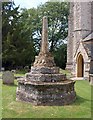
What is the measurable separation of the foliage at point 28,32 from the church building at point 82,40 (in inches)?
231

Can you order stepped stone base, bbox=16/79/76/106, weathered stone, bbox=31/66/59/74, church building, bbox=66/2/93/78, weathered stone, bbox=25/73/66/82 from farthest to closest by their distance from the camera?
church building, bbox=66/2/93/78, weathered stone, bbox=31/66/59/74, weathered stone, bbox=25/73/66/82, stepped stone base, bbox=16/79/76/106

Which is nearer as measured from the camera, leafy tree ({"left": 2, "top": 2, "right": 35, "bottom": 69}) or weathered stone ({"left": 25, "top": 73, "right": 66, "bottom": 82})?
weathered stone ({"left": 25, "top": 73, "right": 66, "bottom": 82})

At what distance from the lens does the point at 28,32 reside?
32.4 meters

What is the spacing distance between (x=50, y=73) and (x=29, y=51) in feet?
58.1

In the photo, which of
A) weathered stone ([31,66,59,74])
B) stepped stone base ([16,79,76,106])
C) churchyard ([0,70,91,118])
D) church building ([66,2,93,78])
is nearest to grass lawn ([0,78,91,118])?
churchyard ([0,70,91,118])

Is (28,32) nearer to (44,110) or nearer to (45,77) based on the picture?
(45,77)

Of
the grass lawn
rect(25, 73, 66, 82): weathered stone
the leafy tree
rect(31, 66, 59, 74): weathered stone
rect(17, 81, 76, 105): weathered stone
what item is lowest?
the grass lawn

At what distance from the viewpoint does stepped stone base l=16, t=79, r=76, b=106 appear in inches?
446

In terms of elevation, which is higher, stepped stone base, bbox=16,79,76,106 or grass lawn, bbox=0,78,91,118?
stepped stone base, bbox=16,79,76,106

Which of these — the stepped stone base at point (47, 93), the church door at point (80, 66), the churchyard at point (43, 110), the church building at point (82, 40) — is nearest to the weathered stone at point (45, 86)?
the stepped stone base at point (47, 93)

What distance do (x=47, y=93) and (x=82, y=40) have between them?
1535 centimetres

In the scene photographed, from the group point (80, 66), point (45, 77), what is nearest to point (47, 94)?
point (45, 77)

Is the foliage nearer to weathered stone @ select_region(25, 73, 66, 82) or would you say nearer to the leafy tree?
the leafy tree

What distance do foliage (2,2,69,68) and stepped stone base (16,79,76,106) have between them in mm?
16366
